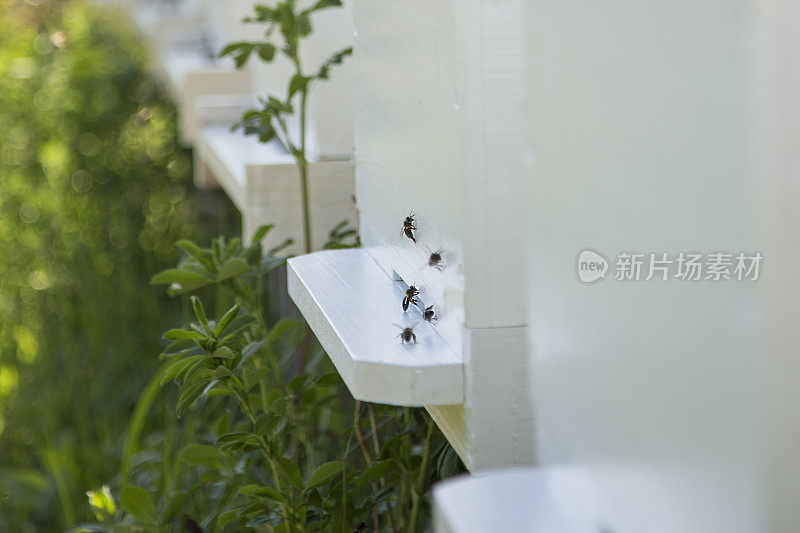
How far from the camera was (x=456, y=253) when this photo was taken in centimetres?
100

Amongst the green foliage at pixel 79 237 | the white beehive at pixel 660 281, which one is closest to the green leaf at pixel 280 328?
the white beehive at pixel 660 281

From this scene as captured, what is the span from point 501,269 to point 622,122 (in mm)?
275

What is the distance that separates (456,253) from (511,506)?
0.91ft

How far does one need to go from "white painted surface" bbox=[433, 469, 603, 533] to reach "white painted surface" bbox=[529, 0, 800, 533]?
23 mm

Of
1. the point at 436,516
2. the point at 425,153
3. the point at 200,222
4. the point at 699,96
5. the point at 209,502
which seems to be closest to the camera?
the point at 699,96

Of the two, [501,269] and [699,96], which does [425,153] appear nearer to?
[501,269]

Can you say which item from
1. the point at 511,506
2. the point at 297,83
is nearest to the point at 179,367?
the point at 297,83

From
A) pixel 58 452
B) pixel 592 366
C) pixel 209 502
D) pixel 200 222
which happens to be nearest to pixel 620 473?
pixel 592 366

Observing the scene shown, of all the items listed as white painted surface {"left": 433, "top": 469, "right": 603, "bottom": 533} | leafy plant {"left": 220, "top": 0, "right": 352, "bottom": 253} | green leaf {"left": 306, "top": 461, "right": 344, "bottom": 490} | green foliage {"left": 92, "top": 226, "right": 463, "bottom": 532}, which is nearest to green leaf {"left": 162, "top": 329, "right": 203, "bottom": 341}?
green foliage {"left": 92, "top": 226, "right": 463, "bottom": 532}

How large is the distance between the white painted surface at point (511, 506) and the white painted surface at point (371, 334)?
0.51 feet

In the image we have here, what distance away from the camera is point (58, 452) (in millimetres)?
2707

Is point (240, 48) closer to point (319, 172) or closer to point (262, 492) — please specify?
point (319, 172)

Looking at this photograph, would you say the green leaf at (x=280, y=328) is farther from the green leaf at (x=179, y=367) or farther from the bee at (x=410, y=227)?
the bee at (x=410, y=227)

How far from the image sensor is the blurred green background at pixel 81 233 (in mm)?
3025
